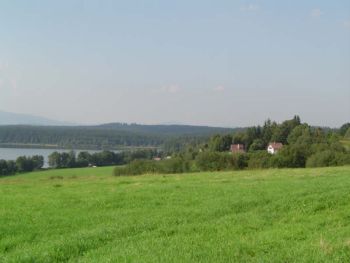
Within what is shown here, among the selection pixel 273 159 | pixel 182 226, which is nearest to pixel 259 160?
pixel 273 159

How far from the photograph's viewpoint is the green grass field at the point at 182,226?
8.85 meters

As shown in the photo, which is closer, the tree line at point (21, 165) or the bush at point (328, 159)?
the bush at point (328, 159)

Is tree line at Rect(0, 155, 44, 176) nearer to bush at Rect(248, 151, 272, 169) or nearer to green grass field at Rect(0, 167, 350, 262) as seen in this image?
bush at Rect(248, 151, 272, 169)

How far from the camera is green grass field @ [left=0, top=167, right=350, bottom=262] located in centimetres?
885

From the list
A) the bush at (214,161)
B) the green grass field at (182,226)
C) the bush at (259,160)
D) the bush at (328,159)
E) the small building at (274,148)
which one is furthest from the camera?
the small building at (274,148)

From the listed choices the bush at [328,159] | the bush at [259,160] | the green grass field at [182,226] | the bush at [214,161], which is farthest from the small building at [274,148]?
the green grass field at [182,226]

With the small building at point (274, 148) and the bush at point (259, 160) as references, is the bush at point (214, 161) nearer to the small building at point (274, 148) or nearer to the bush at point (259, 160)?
the bush at point (259, 160)

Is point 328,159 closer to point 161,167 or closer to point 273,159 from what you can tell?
point 273,159

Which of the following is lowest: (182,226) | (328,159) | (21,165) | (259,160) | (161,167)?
(21,165)

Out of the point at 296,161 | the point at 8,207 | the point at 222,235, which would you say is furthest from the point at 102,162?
the point at 222,235

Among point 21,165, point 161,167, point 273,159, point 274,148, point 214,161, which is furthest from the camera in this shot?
point 21,165

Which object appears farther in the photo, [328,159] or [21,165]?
[21,165]

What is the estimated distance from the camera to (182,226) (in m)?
11.8

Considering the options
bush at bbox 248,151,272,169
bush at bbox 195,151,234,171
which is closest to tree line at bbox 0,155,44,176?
bush at bbox 195,151,234,171
